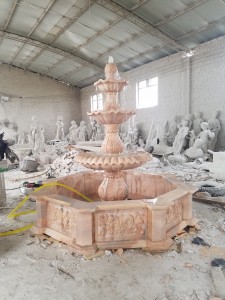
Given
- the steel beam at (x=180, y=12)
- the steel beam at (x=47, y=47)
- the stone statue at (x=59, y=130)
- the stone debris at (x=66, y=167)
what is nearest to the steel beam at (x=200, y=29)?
the steel beam at (x=180, y=12)

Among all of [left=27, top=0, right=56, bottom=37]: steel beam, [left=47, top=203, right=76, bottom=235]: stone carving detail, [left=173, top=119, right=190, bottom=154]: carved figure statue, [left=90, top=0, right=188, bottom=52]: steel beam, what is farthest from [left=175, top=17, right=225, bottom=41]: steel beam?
[left=47, top=203, right=76, bottom=235]: stone carving detail

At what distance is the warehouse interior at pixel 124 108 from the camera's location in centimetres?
290

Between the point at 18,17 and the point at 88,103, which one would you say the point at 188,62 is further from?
the point at 88,103

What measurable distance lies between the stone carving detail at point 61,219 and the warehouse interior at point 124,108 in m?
0.25

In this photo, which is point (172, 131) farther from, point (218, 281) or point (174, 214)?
point (218, 281)

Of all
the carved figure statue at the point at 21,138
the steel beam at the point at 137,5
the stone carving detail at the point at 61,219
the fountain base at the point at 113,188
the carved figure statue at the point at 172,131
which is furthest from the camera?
the carved figure statue at the point at 21,138

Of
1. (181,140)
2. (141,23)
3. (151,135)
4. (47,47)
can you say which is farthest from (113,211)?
(47,47)

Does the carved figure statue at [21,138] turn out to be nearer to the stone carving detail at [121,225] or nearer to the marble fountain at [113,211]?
the marble fountain at [113,211]

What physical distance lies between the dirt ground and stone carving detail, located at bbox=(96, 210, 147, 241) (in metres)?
0.21

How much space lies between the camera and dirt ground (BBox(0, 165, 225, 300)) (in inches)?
104

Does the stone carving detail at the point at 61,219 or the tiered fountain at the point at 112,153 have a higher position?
the tiered fountain at the point at 112,153

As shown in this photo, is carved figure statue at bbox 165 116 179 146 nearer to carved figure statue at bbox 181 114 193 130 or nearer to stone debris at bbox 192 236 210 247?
carved figure statue at bbox 181 114 193 130

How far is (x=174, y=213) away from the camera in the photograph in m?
3.81

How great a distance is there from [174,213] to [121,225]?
906mm
